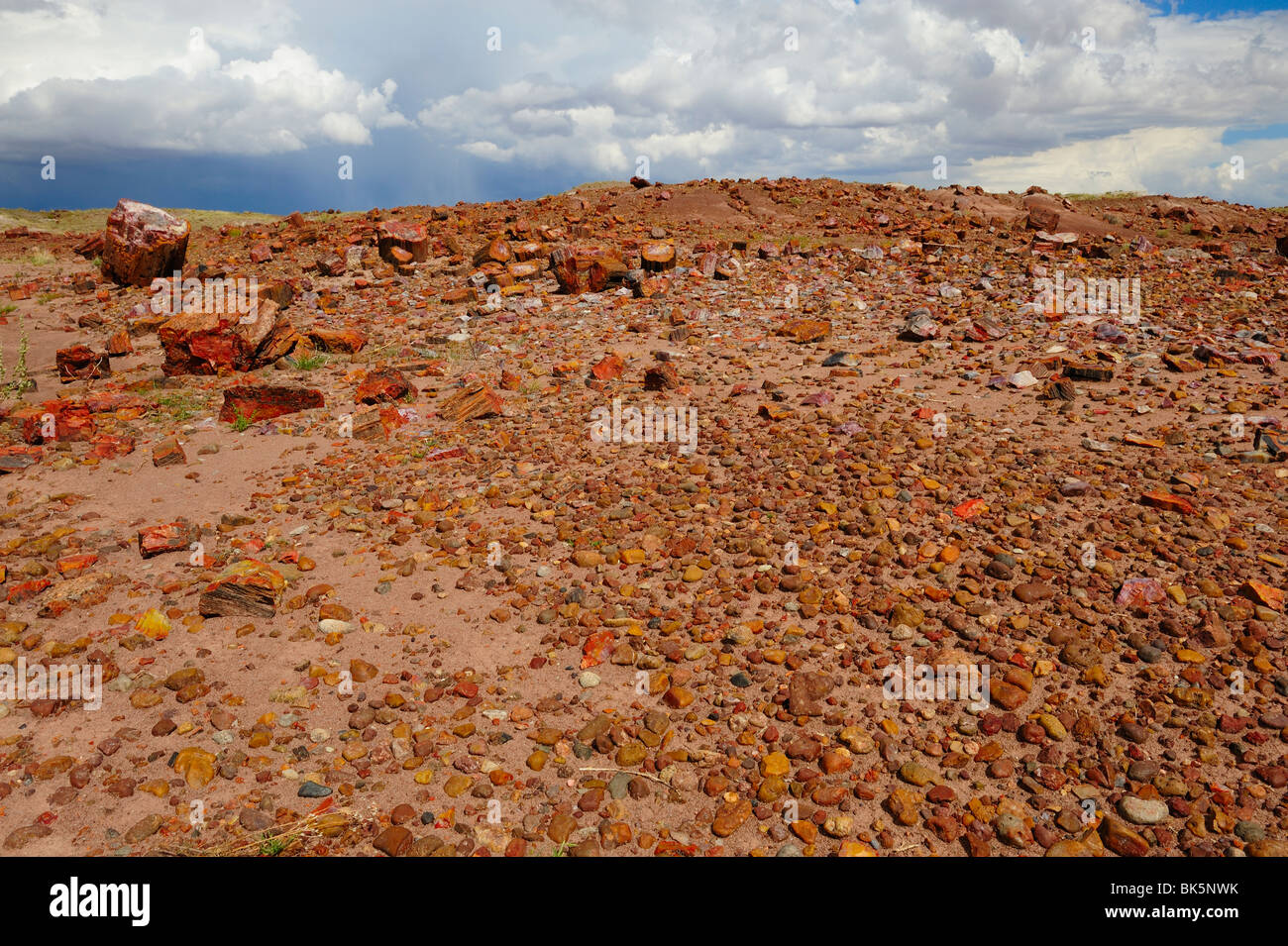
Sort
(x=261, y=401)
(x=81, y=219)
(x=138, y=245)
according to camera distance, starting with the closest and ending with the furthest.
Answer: (x=261, y=401) → (x=138, y=245) → (x=81, y=219)

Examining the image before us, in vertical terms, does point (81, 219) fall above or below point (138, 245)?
above

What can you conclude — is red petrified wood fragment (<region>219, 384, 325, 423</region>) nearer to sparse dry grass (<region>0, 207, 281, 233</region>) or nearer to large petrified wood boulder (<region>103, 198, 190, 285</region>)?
large petrified wood boulder (<region>103, 198, 190, 285</region>)

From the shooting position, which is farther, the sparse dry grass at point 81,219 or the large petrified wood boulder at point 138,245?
the sparse dry grass at point 81,219

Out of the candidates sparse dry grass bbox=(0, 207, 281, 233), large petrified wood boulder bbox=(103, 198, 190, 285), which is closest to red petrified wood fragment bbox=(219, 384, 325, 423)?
large petrified wood boulder bbox=(103, 198, 190, 285)

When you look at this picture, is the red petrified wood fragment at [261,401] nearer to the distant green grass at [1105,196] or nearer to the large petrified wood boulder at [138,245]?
the large petrified wood boulder at [138,245]

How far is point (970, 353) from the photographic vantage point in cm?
1056

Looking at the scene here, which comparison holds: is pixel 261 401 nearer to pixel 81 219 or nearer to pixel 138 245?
pixel 138 245

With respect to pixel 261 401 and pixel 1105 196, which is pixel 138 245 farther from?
pixel 1105 196

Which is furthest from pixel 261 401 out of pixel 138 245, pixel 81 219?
pixel 81 219

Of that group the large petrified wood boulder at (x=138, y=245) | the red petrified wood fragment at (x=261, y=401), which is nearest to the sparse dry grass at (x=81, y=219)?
the large petrified wood boulder at (x=138, y=245)

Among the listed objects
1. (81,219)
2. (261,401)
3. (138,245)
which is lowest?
(261,401)

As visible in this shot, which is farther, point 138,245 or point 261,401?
point 138,245

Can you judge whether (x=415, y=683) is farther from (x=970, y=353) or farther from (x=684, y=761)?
(x=970, y=353)

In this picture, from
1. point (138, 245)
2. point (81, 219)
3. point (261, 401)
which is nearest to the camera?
point (261, 401)
